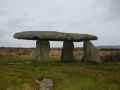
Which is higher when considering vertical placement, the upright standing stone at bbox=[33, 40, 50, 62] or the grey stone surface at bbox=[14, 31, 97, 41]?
the grey stone surface at bbox=[14, 31, 97, 41]

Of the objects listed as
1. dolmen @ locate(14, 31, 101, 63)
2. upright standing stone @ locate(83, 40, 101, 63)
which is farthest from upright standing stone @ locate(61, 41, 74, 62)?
upright standing stone @ locate(83, 40, 101, 63)

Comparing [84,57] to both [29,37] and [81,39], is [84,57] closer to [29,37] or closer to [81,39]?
[81,39]

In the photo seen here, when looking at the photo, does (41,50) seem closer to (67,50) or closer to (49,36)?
(49,36)

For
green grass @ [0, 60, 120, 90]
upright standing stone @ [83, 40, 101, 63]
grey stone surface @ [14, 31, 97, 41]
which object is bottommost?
upright standing stone @ [83, 40, 101, 63]

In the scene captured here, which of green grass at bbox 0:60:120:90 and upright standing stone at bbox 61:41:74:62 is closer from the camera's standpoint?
green grass at bbox 0:60:120:90

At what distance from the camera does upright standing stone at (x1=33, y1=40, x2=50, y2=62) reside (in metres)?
29.2

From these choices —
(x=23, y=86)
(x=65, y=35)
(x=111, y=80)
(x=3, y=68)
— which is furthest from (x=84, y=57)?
(x=23, y=86)

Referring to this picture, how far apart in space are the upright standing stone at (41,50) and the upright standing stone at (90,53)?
3.52 meters

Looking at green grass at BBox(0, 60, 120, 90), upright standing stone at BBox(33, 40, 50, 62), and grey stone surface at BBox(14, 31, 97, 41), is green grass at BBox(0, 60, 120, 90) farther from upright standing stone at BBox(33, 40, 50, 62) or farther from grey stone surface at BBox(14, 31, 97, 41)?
upright standing stone at BBox(33, 40, 50, 62)

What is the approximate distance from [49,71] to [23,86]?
14.4 feet

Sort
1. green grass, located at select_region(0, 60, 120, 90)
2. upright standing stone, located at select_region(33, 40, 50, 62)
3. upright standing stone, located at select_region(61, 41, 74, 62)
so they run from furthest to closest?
upright standing stone, located at select_region(61, 41, 74, 62), upright standing stone, located at select_region(33, 40, 50, 62), green grass, located at select_region(0, 60, 120, 90)

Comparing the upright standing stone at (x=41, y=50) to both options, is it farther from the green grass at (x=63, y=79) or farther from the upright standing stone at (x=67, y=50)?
the green grass at (x=63, y=79)

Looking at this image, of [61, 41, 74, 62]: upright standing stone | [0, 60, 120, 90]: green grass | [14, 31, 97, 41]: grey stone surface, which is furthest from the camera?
[61, 41, 74, 62]: upright standing stone

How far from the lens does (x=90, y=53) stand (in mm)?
30531
